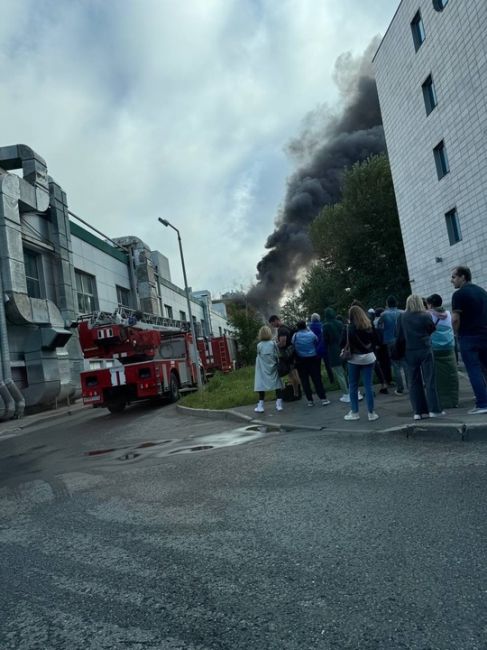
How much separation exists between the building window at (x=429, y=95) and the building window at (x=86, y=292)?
16.2 metres

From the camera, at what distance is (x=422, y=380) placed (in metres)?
6.67

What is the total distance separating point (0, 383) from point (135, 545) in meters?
15.1

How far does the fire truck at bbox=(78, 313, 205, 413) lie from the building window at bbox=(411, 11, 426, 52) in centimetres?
1244

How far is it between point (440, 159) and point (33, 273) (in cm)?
1584

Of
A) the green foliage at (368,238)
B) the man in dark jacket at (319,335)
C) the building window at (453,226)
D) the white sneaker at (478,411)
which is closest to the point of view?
the white sneaker at (478,411)

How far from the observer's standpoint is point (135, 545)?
11.3ft

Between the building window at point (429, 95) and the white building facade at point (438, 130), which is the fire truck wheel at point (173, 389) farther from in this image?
the building window at point (429, 95)

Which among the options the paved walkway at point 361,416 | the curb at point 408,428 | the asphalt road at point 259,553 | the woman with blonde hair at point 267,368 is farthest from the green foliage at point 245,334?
the asphalt road at point 259,553

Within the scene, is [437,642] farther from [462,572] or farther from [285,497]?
Result: [285,497]

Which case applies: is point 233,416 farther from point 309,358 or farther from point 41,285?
point 41,285

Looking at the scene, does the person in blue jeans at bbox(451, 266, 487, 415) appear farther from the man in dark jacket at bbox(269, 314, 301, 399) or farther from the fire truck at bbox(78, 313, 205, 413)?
the fire truck at bbox(78, 313, 205, 413)

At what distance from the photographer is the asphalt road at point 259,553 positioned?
2.27m

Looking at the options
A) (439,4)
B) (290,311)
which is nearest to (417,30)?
(439,4)

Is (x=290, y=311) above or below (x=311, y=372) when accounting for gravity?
above
